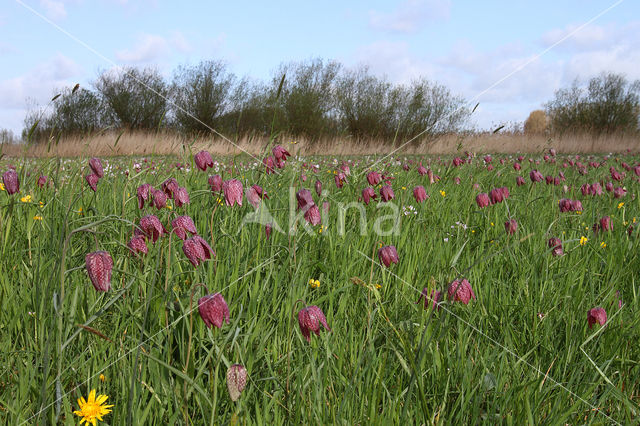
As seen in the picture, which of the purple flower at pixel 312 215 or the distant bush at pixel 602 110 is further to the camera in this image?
the distant bush at pixel 602 110

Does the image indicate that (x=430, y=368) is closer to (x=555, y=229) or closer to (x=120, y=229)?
(x=120, y=229)

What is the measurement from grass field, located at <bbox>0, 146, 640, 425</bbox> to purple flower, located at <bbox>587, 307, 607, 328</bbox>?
0.04m

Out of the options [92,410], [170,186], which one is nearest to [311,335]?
[92,410]

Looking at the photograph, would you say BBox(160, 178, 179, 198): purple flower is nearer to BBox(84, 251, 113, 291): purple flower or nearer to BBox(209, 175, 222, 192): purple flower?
BBox(209, 175, 222, 192): purple flower

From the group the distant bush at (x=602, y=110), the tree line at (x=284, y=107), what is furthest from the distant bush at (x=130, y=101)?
the distant bush at (x=602, y=110)

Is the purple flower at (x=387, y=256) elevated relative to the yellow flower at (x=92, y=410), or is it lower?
elevated

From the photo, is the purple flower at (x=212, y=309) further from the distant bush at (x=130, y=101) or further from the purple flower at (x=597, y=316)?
the distant bush at (x=130, y=101)

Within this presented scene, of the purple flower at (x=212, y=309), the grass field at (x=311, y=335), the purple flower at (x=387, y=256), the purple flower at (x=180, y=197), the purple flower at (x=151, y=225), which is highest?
the purple flower at (x=180, y=197)

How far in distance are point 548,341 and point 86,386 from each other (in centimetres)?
139

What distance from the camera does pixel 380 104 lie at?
21328 millimetres

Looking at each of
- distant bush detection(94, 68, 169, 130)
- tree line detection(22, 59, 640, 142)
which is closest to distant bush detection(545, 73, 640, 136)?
tree line detection(22, 59, 640, 142)

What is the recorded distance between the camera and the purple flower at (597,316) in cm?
147

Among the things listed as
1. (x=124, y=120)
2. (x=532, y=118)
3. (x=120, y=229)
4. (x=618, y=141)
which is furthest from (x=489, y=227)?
(x=532, y=118)

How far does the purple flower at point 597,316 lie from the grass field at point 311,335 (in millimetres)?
43
